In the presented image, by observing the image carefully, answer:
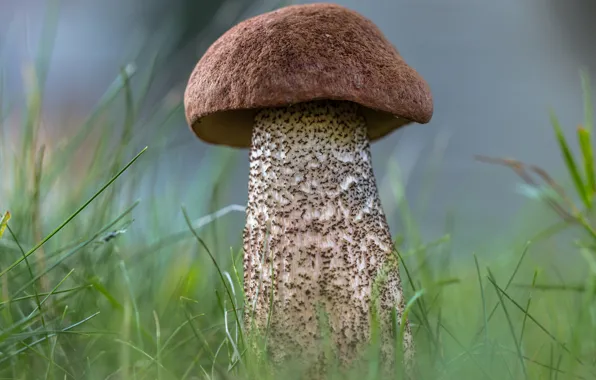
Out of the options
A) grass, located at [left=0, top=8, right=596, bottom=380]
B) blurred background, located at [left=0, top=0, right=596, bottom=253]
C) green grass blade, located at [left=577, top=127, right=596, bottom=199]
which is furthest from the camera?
blurred background, located at [left=0, top=0, right=596, bottom=253]

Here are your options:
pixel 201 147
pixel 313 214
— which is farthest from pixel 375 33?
pixel 201 147

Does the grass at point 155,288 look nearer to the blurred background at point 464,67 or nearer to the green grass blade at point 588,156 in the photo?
the green grass blade at point 588,156

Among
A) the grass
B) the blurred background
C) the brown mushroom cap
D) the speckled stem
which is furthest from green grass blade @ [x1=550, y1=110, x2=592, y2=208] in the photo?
the blurred background

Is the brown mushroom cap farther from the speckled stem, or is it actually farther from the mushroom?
the speckled stem

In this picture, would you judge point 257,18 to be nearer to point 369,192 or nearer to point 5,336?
point 369,192

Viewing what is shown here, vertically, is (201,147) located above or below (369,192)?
below

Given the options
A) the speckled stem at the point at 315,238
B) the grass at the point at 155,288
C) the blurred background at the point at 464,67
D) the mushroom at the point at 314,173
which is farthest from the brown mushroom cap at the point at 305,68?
the blurred background at the point at 464,67

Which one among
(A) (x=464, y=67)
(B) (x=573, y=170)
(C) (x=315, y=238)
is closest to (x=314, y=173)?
(C) (x=315, y=238)
